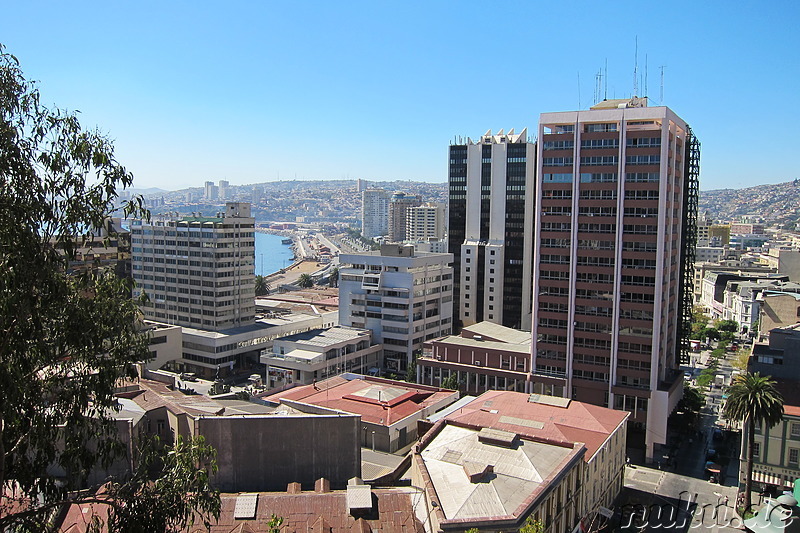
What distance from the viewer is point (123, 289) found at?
830 centimetres

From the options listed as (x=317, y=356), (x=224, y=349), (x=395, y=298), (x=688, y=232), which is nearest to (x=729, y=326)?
(x=688, y=232)

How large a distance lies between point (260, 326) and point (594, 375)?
27.6 m

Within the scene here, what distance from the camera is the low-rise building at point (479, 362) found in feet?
128

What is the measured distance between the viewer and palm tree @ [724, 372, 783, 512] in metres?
25.8

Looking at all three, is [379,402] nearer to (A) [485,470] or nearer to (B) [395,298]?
(A) [485,470]

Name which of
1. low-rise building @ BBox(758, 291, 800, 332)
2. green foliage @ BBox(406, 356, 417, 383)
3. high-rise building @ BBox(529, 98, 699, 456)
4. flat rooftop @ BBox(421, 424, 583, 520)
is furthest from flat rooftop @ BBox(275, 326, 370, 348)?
low-rise building @ BBox(758, 291, 800, 332)

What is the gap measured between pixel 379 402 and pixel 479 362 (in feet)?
46.3

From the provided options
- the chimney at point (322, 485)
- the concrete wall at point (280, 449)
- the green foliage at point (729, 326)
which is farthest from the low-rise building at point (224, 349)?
the green foliage at point (729, 326)

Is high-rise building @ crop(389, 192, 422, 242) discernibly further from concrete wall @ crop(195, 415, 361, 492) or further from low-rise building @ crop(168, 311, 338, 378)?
concrete wall @ crop(195, 415, 361, 492)

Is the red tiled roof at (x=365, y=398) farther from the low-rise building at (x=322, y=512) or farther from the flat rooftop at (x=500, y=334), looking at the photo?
the flat rooftop at (x=500, y=334)

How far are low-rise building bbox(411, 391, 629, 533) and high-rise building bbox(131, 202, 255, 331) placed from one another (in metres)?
28.5

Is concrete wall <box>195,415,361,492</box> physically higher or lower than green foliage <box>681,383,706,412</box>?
higher

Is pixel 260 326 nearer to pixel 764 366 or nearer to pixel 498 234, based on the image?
pixel 498 234

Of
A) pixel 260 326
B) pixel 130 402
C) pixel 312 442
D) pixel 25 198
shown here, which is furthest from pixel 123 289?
pixel 260 326
